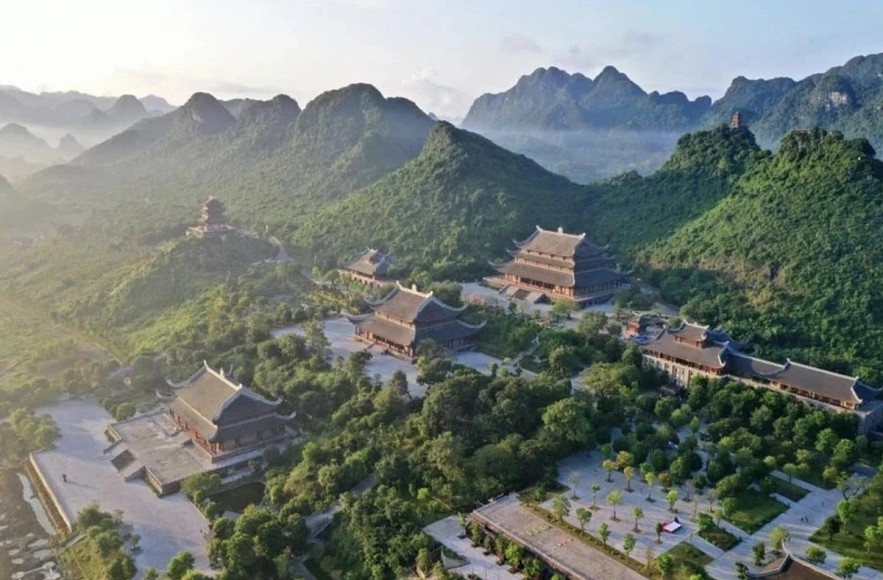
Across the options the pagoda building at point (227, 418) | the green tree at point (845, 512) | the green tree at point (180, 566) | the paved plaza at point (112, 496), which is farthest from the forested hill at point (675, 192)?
the green tree at point (180, 566)

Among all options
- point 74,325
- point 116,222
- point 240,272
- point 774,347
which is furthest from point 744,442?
point 116,222

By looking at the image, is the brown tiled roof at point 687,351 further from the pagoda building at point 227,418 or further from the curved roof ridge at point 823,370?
the pagoda building at point 227,418

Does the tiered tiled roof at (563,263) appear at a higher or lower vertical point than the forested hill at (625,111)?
lower

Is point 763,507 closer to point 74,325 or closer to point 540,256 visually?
point 540,256

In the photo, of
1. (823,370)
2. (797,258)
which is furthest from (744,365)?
(797,258)

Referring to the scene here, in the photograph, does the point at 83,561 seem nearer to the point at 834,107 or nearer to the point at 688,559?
the point at 688,559

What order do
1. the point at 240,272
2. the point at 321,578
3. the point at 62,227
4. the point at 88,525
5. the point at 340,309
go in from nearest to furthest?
the point at 321,578 → the point at 88,525 → the point at 340,309 → the point at 240,272 → the point at 62,227

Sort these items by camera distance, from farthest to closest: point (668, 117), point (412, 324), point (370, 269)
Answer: point (668, 117) → point (370, 269) → point (412, 324)
